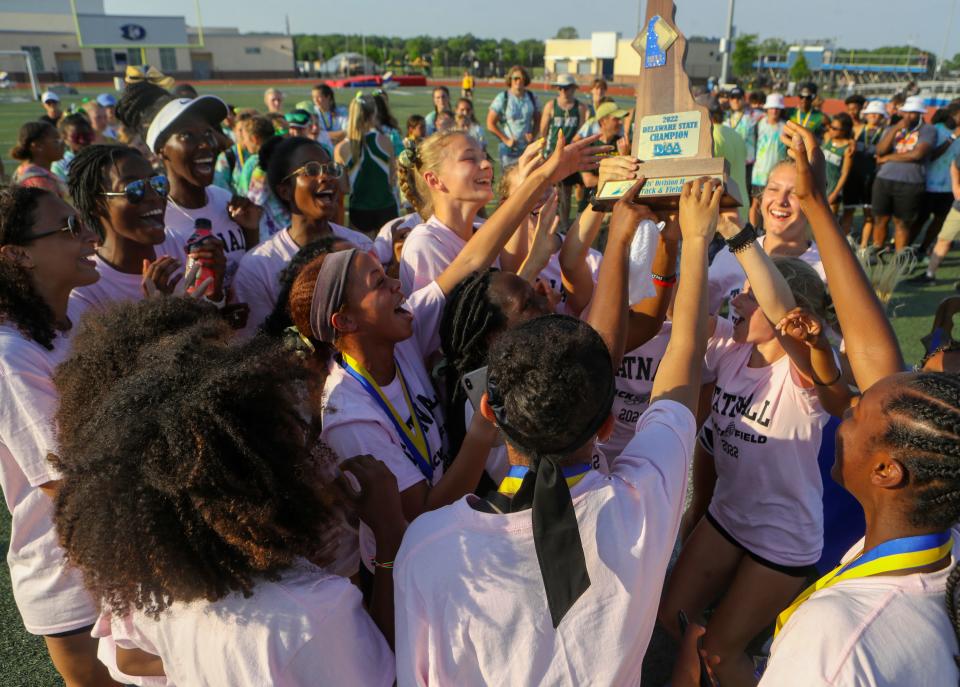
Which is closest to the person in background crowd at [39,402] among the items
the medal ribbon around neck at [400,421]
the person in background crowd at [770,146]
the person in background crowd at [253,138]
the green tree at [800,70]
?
the medal ribbon around neck at [400,421]

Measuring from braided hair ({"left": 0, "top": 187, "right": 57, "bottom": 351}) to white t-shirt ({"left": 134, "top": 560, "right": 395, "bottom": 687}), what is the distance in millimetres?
1151

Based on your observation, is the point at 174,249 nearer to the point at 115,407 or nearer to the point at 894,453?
the point at 115,407

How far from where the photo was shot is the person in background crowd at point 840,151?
9086 millimetres

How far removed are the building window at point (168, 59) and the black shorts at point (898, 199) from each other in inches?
2673

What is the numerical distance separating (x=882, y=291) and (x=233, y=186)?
7026 millimetres

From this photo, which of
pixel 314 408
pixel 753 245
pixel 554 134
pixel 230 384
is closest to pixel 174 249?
pixel 314 408

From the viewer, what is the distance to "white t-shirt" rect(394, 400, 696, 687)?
4.11ft

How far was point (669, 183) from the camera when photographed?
2211 millimetres

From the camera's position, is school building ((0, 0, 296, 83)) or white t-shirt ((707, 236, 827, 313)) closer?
white t-shirt ((707, 236, 827, 313))

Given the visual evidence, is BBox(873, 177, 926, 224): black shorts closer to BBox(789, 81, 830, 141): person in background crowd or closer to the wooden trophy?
BBox(789, 81, 830, 141): person in background crowd

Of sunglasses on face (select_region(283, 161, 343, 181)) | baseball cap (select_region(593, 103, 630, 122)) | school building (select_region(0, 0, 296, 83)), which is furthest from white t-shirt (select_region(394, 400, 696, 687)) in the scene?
school building (select_region(0, 0, 296, 83))

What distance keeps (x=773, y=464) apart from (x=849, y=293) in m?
0.76

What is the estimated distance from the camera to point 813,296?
2400 mm

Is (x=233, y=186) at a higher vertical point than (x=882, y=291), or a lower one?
higher
